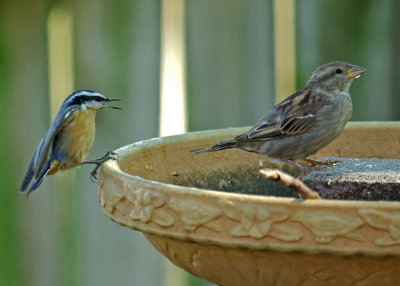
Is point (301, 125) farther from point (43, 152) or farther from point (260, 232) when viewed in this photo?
point (260, 232)

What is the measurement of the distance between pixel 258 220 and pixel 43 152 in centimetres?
159

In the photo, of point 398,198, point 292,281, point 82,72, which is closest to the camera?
point 292,281

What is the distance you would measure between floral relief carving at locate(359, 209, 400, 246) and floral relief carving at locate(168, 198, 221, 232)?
0.38m

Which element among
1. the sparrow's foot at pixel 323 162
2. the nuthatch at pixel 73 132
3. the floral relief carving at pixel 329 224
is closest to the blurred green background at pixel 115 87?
the nuthatch at pixel 73 132

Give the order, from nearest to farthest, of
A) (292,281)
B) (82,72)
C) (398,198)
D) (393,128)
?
(292,281) → (398,198) → (393,128) → (82,72)

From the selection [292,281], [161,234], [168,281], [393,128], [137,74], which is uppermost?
[137,74]

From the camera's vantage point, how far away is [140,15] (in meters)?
3.87

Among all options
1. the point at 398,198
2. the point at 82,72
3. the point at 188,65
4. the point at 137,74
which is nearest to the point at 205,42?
the point at 188,65

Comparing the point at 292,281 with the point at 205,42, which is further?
the point at 205,42

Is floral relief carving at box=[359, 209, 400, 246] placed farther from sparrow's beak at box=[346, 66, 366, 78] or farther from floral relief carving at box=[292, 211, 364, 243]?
sparrow's beak at box=[346, 66, 366, 78]

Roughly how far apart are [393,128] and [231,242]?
1367 millimetres

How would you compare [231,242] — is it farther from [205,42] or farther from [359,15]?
[359,15]

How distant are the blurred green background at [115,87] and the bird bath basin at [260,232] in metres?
1.45

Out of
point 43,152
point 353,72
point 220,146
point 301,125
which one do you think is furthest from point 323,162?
point 43,152
